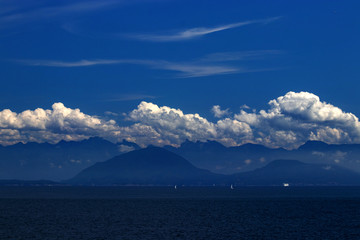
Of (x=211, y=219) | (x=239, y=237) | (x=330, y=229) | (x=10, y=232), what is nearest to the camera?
(x=239, y=237)

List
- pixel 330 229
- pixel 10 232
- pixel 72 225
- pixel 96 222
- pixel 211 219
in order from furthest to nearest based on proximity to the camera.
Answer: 1. pixel 211 219
2. pixel 96 222
3. pixel 72 225
4. pixel 330 229
5. pixel 10 232

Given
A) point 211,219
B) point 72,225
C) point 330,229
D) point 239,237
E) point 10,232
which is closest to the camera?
point 239,237

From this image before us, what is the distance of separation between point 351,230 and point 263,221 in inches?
1229

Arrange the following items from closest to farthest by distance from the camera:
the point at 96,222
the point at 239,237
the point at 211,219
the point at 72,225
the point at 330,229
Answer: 1. the point at 239,237
2. the point at 330,229
3. the point at 72,225
4. the point at 96,222
5. the point at 211,219

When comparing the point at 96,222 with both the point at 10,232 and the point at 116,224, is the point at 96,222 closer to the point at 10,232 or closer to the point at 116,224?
the point at 116,224

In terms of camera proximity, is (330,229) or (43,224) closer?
(330,229)

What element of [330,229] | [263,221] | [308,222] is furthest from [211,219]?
[330,229]

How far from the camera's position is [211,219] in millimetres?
160875

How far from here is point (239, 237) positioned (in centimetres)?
11319

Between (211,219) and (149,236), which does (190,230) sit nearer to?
(149,236)

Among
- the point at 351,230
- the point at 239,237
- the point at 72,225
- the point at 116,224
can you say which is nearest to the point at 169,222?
the point at 116,224

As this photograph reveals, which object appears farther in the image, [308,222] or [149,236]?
[308,222]

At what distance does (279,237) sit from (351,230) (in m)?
25.9

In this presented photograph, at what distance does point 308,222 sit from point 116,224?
5617cm
